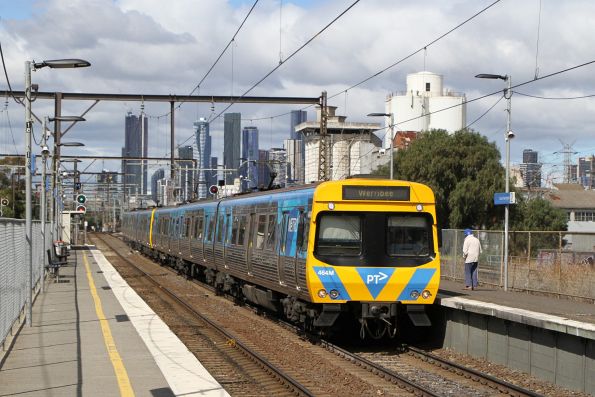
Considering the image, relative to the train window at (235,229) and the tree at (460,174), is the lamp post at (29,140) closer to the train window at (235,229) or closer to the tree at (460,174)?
the train window at (235,229)

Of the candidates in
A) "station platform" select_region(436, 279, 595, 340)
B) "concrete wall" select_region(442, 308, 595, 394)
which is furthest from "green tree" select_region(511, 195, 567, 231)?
"concrete wall" select_region(442, 308, 595, 394)

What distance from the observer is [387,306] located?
1552 centimetres

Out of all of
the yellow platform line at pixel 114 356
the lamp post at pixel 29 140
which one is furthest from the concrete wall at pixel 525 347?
the lamp post at pixel 29 140

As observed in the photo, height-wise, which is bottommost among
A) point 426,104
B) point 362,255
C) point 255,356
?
point 255,356

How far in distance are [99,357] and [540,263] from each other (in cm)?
1397

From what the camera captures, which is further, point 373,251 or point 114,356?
point 373,251

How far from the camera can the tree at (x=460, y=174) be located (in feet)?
198

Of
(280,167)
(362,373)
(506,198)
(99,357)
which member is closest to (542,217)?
(280,167)

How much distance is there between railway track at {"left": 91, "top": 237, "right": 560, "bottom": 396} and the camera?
12.1 meters

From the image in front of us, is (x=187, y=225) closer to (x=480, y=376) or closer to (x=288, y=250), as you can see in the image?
(x=288, y=250)

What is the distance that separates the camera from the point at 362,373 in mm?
13664

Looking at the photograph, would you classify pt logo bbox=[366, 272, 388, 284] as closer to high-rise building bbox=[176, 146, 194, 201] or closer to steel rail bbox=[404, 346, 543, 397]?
steel rail bbox=[404, 346, 543, 397]

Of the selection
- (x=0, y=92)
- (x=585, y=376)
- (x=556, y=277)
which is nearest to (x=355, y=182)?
(x=585, y=376)

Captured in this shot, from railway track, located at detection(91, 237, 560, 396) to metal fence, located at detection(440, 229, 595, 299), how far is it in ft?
24.9
